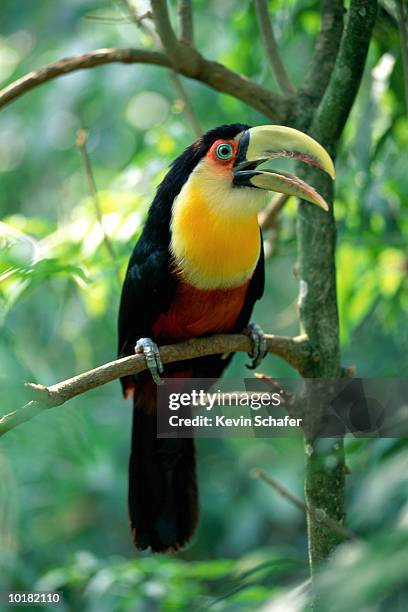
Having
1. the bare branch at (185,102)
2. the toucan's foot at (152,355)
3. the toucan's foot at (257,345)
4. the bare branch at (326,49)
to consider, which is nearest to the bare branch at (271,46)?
the bare branch at (326,49)

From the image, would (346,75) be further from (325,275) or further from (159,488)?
(159,488)

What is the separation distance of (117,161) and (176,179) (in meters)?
4.59

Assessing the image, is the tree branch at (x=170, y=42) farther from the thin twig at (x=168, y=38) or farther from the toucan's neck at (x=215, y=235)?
the toucan's neck at (x=215, y=235)

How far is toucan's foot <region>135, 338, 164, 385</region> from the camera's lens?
3.80m

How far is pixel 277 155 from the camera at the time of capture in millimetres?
3824

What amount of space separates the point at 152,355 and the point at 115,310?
2137mm

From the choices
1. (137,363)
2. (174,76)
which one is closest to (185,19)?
(174,76)

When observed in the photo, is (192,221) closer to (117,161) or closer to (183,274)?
(183,274)

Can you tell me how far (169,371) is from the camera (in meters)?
4.59

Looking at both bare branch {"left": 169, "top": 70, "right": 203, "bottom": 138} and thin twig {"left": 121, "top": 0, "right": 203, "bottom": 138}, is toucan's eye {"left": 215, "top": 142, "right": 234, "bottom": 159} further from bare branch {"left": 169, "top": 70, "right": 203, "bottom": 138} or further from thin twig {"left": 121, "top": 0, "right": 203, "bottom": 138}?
bare branch {"left": 169, "top": 70, "right": 203, "bottom": 138}

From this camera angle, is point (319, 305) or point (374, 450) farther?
point (319, 305)

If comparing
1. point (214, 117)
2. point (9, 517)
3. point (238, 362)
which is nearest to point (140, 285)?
point (9, 517)

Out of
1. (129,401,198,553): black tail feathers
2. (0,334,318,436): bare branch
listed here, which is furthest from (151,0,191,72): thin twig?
(129,401,198,553): black tail feathers

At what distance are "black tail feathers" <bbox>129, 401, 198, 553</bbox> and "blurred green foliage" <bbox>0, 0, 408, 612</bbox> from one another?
0.18m
